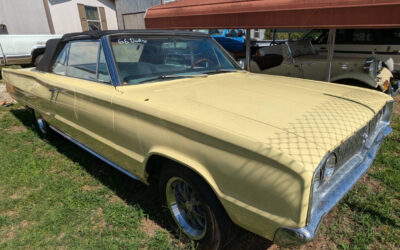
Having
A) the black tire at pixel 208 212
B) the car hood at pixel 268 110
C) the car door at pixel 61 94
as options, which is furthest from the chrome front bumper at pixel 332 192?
the car door at pixel 61 94

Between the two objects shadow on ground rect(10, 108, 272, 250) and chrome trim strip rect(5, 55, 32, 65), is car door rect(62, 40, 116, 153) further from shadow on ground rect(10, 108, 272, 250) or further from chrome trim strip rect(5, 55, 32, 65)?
chrome trim strip rect(5, 55, 32, 65)

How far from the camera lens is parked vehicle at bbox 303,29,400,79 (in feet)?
22.9

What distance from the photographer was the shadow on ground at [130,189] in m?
2.31

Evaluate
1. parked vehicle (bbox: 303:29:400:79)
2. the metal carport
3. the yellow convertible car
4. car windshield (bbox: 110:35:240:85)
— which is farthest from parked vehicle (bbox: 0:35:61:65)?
parked vehicle (bbox: 303:29:400:79)

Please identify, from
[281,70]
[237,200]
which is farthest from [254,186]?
[281,70]

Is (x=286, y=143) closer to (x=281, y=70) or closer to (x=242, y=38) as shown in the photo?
(x=281, y=70)

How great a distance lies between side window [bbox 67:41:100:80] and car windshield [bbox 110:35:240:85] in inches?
13.1

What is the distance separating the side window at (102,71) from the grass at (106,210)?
1204mm

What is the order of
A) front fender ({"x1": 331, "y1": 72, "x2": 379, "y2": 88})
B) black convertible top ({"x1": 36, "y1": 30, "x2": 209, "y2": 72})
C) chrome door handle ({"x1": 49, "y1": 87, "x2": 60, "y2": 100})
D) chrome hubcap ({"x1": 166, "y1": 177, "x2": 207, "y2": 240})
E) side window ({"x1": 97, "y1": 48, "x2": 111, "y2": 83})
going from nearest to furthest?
chrome hubcap ({"x1": 166, "y1": 177, "x2": 207, "y2": 240}) → side window ({"x1": 97, "y1": 48, "x2": 111, "y2": 83}) → black convertible top ({"x1": 36, "y1": 30, "x2": 209, "y2": 72}) → chrome door handle ({"x1": 49, "y1": 87, "x2": 60, "y2": 100}) → front fender ({"x1": 331, "y1": 72, "x2": 379, "y2": 88})

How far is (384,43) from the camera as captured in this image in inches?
279

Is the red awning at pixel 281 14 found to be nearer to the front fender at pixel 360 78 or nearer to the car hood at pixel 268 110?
the front fender at pixel 360 78

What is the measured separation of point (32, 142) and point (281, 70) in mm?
4924

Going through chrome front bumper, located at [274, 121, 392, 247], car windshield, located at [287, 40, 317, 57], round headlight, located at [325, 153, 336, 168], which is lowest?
chrome front bumper, located at [274, 121, 392, 247]

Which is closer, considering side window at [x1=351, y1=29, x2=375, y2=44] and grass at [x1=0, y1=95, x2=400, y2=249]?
grass at [x1=0, y1=95, x2=400, y2=249]
